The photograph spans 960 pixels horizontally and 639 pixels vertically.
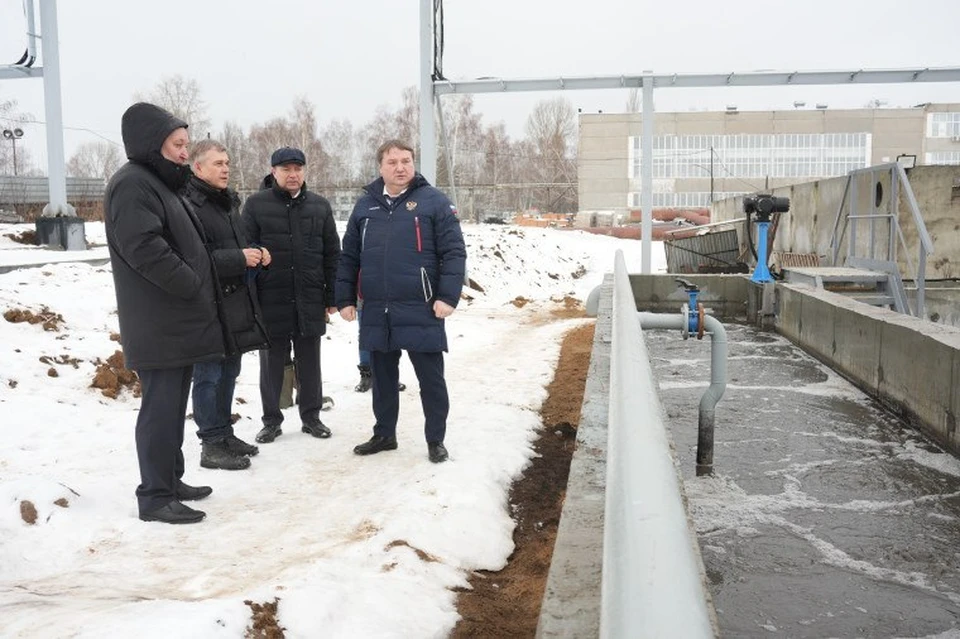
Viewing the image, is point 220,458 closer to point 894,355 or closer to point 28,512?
point 28,512

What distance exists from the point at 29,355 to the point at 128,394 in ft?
2.93

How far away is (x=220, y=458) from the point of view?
4.74 metres

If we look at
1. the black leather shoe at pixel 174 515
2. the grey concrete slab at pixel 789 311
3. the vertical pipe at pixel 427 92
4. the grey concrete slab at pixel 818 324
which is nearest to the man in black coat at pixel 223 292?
the black leather shoe at pixel 174 515

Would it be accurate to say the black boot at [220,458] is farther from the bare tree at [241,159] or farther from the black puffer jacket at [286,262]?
the bare tree at [241,159]

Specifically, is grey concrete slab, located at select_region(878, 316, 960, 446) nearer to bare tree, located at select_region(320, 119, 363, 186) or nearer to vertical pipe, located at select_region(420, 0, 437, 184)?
vertical pipe, located at select_region(420, 0, 437, 184)

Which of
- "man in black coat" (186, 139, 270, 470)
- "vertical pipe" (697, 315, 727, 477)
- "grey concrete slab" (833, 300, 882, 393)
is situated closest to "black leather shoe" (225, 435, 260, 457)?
"man in black coat" (186, 139, 270, 470)

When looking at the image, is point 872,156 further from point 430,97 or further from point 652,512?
point 652,512

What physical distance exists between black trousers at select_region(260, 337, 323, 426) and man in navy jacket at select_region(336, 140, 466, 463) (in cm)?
80

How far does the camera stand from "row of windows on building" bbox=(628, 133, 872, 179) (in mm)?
69438

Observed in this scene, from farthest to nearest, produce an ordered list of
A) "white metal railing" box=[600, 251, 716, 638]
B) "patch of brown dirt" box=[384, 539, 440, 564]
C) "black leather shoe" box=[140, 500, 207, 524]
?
"black leather shoe" box=[140, 500, 207, 524] → "patch of brown dirt" box=[384, 539, 440, 564] → "white metal railing" box=[600, 251, 716, 638]

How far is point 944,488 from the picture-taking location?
557 centimetres

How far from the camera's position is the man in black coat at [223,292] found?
453cm

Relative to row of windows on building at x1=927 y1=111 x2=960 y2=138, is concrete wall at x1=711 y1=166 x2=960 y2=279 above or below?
below

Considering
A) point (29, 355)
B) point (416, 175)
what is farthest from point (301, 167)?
point (29, 355)
